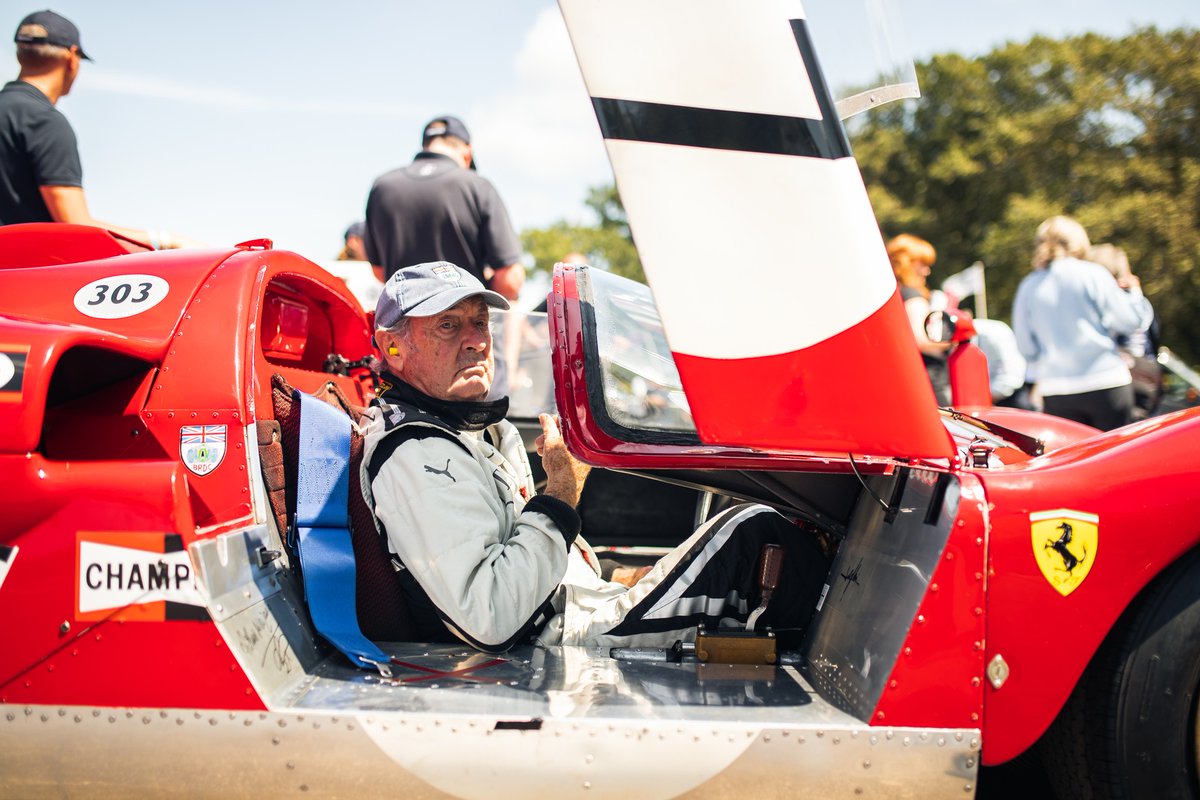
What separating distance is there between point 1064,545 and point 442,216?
3310 mm

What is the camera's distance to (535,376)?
14.8 feet

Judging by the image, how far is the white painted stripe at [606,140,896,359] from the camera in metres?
1.76

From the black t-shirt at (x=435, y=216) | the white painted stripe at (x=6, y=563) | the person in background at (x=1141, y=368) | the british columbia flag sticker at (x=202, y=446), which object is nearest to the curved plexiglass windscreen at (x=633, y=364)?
the british columbia flag sticker at (x=202, y=446)

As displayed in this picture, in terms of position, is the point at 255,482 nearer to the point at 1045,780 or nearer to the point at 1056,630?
the point at 1056,630

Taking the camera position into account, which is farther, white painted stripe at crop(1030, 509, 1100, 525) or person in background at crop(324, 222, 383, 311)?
person in background at crop(324, 222, 383, 311)

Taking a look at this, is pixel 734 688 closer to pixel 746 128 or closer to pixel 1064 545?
pixel 1064 545

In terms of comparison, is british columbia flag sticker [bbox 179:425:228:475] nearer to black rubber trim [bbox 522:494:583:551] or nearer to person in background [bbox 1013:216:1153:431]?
black rubber trim [bbox 522:494:583:551]

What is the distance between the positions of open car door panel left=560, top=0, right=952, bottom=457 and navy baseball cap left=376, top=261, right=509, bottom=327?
80cm

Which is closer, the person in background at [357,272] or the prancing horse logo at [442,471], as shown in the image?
the prancing horse logo at [442,471]

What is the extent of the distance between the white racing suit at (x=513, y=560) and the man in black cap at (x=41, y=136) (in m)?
1.64

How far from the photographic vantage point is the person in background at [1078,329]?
516cm

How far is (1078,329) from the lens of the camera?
5184 millimetres

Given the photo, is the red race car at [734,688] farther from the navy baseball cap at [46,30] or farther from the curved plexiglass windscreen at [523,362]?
the curved plexiglass windscreen at [523,362]

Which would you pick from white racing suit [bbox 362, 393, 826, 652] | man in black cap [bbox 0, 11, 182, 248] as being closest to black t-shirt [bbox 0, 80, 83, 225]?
man in black cap [bbox 0, 11, 182, 248]
